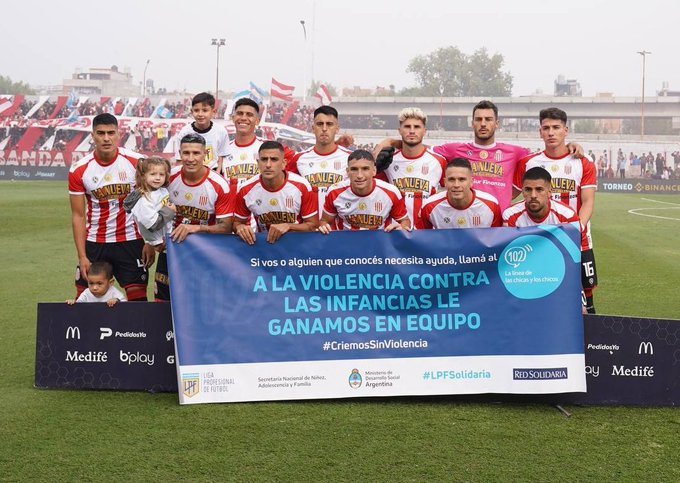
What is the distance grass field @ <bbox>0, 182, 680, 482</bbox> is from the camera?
475 cm

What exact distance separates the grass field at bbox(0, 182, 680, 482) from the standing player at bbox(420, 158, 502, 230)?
1492mm

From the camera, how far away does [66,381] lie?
6.51 metres

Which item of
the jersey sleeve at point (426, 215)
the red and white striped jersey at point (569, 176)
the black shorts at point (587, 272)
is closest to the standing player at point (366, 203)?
the jersey sleeve at point (426, 215)

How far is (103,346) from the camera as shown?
6500 millimetres

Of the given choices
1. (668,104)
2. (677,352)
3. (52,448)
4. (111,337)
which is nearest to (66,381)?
(111,337)

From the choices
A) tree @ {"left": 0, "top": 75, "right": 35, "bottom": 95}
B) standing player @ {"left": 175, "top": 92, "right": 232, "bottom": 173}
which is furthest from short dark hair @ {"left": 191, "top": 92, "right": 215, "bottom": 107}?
tree @ {"left": 0, "top": 75, "right": 35, "bottom": 95}

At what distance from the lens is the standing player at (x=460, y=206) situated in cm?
656

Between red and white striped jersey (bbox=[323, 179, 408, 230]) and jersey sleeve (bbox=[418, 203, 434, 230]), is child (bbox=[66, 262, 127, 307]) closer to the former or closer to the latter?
red and white striped jersey (bbox=[323, 179, 408, 230])

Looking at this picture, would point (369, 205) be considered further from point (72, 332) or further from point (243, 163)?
point (72, 332)

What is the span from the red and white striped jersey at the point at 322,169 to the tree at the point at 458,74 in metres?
133

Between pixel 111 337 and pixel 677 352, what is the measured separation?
4.30 metres

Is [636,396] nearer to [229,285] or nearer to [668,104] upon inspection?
[229,285]

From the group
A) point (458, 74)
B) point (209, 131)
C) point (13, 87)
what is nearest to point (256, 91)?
point (209, 131)

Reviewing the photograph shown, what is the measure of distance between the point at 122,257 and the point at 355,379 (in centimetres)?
261
